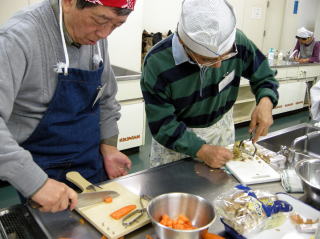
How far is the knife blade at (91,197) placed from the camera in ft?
3.04

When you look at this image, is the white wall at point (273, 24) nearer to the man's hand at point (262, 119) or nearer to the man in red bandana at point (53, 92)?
the man's hand at point (262, 119)

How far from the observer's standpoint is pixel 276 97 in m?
1.43

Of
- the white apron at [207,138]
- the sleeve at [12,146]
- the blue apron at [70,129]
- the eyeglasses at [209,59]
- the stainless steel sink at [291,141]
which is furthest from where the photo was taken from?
the stainless steel sink at [291,141]

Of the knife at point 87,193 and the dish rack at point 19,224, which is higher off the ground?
the knife at point 87,193

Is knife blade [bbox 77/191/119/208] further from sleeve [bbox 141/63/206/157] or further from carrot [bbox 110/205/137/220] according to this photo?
sleeve [bbox 141/63/206/157]

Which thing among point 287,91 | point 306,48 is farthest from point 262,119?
point 306,48

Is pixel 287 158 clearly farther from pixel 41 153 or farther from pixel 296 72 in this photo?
pixel 296 72

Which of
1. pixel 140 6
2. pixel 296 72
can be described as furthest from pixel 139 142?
pixel 296 72

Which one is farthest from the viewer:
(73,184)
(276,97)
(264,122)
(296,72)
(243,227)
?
(296,72)

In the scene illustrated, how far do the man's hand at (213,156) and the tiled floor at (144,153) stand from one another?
5.22 feet

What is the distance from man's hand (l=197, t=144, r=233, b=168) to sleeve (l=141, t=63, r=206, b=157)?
0.07ft

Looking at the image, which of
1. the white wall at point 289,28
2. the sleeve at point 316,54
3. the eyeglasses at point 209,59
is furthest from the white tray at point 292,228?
the white wall at point 289,28

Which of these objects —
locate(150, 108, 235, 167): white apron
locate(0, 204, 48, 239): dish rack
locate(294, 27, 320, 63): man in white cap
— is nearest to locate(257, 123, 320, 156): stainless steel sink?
locate(150, 108, 235, 167): white apron

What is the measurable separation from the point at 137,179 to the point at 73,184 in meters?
0.22
